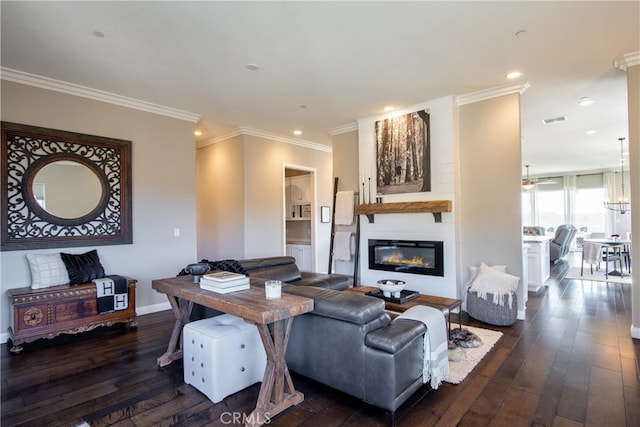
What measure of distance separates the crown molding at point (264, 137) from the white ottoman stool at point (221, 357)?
396 cm

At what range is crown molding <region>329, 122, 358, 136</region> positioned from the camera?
5.64 metres

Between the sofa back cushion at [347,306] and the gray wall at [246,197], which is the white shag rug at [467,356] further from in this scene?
the gray wall at [246,197]

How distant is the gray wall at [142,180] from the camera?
11.8 feet

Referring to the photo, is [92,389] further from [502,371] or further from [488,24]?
[488,24]

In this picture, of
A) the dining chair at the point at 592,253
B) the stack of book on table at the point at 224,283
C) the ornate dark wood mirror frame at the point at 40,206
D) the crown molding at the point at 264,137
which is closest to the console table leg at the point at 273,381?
the stack of book on table at the point at 224,283

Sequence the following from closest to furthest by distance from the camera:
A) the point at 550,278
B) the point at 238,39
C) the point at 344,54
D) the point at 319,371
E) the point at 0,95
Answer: the point at 319,371 < the point at 238,39 < the point at 344,54 < the point at 0,95 < the point at 550,278

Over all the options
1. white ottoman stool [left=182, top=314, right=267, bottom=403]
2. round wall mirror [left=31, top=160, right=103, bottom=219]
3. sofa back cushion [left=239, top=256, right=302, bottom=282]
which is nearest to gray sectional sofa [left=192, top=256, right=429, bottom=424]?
white ottoman stool [left=182, top=314, right=267, bottom=403]

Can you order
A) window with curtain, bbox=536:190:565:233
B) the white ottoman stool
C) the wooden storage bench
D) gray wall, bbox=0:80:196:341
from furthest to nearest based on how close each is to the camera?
window with curtain, bbox=536:190:565:233, gray wall, bbox=0:80:196:341, the wooden storage bench, the white ottoman stool

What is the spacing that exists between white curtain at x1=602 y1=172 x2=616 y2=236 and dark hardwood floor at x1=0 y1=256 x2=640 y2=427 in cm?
920

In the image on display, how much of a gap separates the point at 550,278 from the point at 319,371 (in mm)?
6256

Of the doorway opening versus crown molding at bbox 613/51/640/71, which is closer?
crown molding at bbox 613/51/640/71

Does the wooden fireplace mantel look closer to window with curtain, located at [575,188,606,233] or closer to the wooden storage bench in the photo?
the wooden storage bench

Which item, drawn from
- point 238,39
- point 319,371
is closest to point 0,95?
point 238,39

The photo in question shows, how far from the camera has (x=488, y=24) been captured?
8.90 feet
